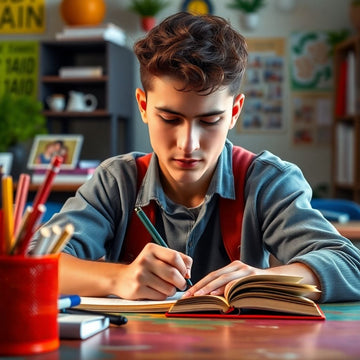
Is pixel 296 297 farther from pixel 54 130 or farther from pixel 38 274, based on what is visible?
pixel 54 130

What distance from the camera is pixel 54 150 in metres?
4.21

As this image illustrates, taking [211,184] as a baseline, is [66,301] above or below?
below

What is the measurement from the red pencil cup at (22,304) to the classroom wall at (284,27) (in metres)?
3.75

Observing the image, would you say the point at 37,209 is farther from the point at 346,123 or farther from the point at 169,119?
the point at 346,123

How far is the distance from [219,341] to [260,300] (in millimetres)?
217

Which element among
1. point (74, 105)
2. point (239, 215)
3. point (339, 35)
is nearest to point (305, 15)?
point (339, 35)

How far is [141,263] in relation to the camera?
1.28m

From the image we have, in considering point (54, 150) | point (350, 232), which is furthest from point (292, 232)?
point (54, 150)

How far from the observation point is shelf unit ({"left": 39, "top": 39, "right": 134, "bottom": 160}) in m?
4.27

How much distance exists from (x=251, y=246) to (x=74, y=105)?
286cm

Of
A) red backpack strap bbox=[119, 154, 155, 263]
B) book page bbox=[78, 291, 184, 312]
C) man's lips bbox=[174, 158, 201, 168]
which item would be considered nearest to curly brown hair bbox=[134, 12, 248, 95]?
man's lips bbox=[174, 158, 201, 168]

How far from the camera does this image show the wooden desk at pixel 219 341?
0.89 meters

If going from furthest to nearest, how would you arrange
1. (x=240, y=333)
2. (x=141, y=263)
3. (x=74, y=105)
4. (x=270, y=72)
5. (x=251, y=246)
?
(x=270, y=72) → (x=74, y=105) → (x=251, y=246) → (x=141, y=263) → (x=240, y=333)

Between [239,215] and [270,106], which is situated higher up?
[270,106]
